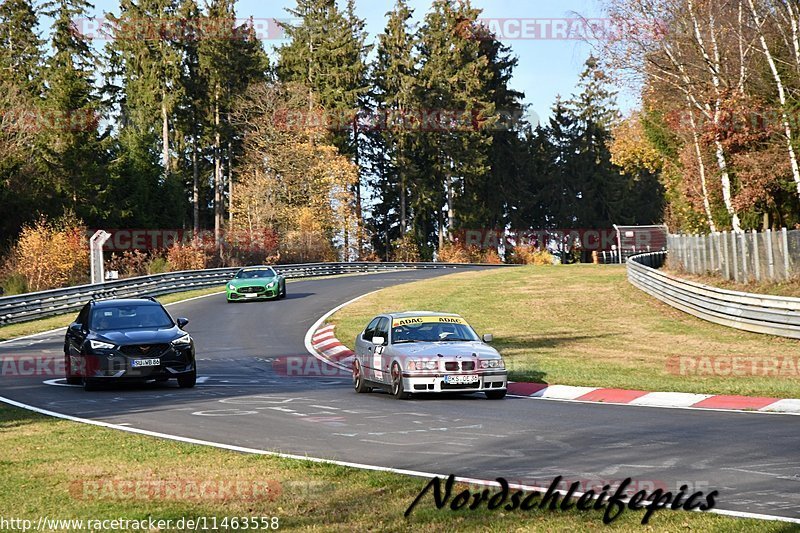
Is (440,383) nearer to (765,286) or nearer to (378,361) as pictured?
(378,361)

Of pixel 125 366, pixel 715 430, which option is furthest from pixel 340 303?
pixel 715 430

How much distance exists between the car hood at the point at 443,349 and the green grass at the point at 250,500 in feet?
18.5

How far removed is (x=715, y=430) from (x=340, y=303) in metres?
30.2

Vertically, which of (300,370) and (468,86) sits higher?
(468,86)

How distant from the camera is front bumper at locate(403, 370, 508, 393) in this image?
55.0 feet

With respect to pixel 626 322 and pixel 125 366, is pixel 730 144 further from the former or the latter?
pixel 125 366

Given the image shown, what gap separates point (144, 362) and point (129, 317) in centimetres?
184

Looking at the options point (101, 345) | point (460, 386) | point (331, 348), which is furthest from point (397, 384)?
point (331, 348)

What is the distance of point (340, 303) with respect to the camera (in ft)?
137

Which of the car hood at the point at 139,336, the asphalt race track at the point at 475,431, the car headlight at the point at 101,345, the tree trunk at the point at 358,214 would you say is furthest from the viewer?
the tree trunk at the point at 358,214

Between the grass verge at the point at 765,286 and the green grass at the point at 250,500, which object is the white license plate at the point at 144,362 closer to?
the green grass at the point at 250,500

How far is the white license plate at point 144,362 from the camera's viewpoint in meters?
18.5

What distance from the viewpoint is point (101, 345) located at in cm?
1867

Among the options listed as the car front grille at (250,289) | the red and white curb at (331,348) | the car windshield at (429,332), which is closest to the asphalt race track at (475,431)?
the car windshield at (429,332)
